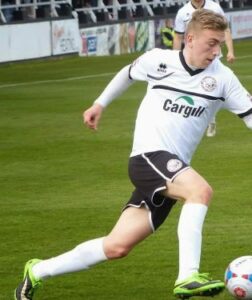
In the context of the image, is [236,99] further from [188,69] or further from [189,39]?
[189,39]

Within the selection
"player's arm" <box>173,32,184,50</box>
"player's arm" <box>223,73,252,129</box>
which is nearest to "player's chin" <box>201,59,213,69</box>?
"player's arm" <box>223,73,252,129</box>

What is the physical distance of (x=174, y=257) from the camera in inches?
417

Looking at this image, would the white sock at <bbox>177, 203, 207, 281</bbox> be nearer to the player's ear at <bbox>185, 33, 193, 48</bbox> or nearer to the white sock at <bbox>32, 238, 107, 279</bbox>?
the white sock at <bbox>32, 238, 107, 279</bbox>

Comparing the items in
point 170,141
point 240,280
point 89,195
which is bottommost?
point 89,195

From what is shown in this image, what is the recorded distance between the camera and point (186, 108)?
27.9 feet

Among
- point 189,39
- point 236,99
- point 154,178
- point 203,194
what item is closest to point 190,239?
point 203,194

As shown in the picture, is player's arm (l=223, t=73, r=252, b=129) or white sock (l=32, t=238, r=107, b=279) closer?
white sock (l=32, t=238, r=107, b=279)

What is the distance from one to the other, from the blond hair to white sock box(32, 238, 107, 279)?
160 centimetres

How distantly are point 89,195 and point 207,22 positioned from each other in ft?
19.8

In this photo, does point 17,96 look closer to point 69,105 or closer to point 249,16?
point 69,105

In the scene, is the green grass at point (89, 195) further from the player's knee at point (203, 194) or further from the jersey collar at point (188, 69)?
the jersey collar at point (188, 69)

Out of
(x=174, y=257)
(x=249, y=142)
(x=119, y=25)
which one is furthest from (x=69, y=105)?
(x=119, y=25)

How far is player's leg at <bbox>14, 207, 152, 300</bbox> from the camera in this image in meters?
8.38

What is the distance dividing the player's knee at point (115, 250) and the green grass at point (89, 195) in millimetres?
719
